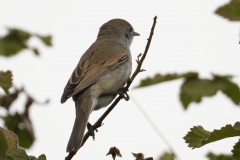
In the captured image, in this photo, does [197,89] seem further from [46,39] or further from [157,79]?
[46,39]

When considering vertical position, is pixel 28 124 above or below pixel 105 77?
above

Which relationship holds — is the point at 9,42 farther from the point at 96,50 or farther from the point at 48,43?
the point at 96,50

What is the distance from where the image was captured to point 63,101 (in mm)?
4746

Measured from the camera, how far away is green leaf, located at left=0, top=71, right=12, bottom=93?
2447mm

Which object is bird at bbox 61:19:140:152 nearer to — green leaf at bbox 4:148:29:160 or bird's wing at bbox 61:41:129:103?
bird's wing at bbox 61:41:129:103

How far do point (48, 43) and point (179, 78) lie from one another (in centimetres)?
130

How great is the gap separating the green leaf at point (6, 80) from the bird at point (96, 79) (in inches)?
66.1

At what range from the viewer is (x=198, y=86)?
118 inches

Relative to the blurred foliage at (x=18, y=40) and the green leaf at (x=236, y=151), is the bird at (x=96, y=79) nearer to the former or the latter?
the blurred foliage at (x=18, y=40)

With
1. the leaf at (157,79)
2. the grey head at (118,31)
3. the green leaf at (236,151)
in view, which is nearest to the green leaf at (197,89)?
the leaf at (157,79)

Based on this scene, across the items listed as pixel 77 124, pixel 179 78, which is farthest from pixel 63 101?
pixel 179 78

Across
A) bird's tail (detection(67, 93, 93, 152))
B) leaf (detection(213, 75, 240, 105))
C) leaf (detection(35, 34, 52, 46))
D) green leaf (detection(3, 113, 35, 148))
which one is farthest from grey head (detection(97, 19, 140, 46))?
leaf (detection(213, 75, 240, 105))

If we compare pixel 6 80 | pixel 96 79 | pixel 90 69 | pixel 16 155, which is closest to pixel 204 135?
pixel 16 155

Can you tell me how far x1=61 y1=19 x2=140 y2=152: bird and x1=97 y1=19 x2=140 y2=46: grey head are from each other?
31.2 inches
